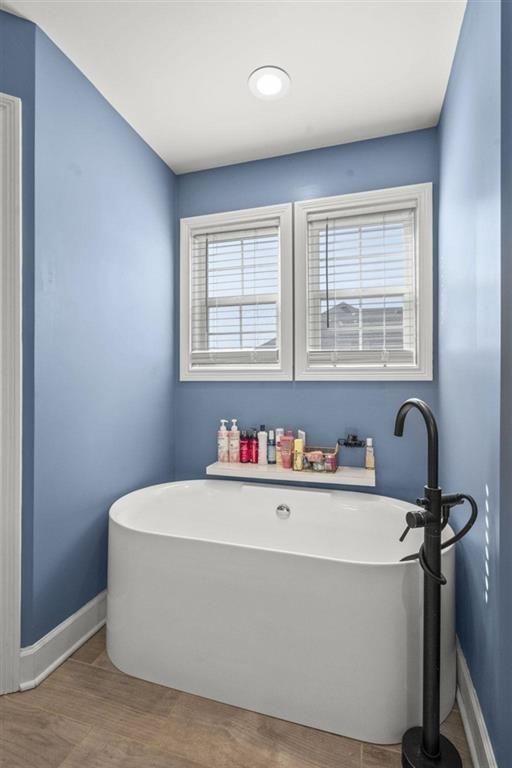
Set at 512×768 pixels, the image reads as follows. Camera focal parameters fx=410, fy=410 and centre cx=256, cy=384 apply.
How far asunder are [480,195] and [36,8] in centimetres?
178

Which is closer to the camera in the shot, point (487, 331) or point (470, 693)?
point (487, 331)

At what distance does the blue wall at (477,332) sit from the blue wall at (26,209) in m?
1.61

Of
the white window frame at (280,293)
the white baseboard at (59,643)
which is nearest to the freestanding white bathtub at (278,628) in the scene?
the white baseboard at (59,643)

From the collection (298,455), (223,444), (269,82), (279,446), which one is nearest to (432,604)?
(298,455)

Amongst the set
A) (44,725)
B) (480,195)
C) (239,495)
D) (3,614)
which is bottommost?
(44,725)

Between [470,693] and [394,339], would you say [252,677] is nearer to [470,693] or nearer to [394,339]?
[470,693]

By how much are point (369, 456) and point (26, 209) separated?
201 centimetres

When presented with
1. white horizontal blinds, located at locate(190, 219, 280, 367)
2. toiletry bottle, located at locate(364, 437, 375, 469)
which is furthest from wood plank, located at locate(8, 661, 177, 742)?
white horizontal blinds, located at locate(190, 219, 280, 367)

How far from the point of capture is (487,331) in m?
1.24

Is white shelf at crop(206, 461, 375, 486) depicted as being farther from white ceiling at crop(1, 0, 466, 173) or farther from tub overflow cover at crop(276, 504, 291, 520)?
white ceiling at crop(1, 0, 466, 173)

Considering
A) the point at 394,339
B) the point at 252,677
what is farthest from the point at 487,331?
the point at 252,677

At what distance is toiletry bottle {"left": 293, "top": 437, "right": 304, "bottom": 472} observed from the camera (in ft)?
7.66

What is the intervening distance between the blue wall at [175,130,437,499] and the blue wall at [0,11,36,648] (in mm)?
1197

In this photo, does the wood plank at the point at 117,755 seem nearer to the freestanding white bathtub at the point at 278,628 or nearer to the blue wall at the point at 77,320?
the freestanding white bathtub at the point at 278,628
